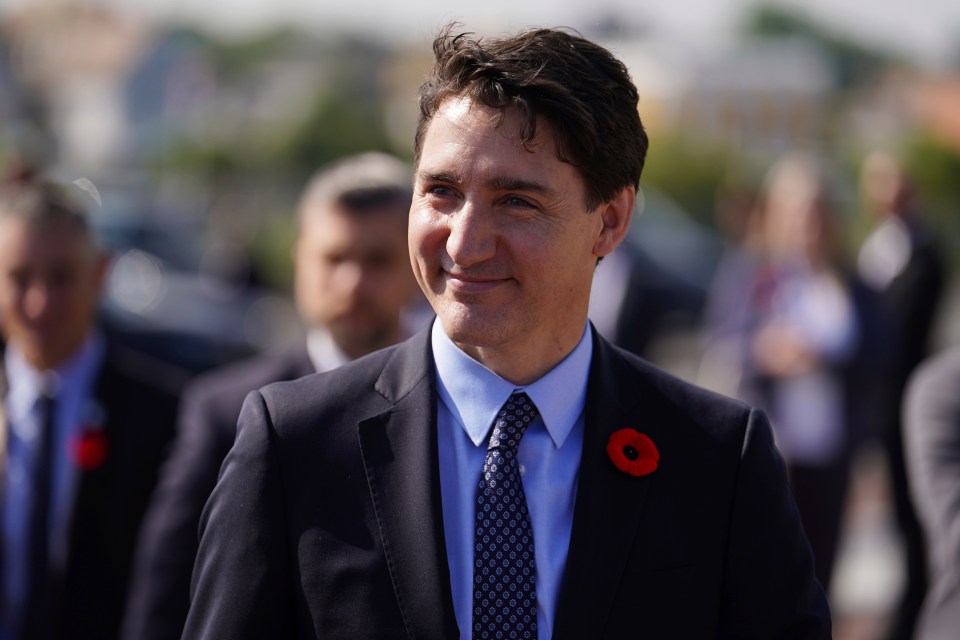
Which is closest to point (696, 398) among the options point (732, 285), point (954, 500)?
point (954, 500)

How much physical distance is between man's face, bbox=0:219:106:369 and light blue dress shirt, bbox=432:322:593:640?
2248 mm

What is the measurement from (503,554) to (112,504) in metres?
2.25

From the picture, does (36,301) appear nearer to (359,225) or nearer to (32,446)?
(32,446)

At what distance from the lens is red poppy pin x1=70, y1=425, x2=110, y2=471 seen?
4414mm

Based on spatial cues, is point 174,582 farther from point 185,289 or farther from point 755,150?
point 755,150

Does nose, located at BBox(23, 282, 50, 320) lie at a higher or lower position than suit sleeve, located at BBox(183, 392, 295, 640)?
higher

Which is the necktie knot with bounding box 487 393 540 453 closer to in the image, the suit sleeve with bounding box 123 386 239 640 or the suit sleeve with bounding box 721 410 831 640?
the suit sleeve with bounding box 721 410 831 640

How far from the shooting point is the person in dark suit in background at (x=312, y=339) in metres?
3.96

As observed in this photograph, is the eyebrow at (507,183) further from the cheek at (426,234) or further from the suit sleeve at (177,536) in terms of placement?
the suit sleeve at (177,536)

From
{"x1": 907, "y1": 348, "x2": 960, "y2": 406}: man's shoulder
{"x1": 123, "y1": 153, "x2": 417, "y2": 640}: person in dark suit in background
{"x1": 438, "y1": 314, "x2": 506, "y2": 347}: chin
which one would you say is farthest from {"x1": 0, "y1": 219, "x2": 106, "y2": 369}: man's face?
{"x1": 907, "y1": 348, "x2": 960, "y2": 406}: man's shoulder

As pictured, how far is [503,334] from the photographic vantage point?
2613mm

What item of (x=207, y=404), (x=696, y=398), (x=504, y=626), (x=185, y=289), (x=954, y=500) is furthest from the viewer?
(x=185, y=289)

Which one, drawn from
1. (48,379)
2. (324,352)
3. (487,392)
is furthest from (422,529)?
(48,379)

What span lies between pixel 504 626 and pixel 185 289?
11941 millimetres
